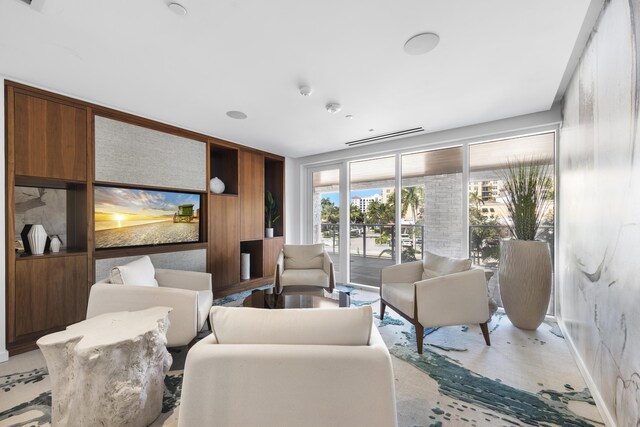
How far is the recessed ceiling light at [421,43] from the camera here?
175cm

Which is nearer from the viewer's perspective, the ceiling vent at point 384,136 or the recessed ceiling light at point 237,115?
the recessed ceiling light at point 237,115

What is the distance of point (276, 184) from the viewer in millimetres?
5246

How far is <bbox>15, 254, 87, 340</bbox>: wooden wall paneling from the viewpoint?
2350mm

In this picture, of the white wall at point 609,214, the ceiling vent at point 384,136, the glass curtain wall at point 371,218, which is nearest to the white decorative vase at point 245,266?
the glass curtain wall at point 371,218

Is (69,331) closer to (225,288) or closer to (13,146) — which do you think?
A: (13,146)

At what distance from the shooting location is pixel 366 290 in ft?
14.3

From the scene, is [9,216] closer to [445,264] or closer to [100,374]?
[100,374]

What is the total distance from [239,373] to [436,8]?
2.12 m

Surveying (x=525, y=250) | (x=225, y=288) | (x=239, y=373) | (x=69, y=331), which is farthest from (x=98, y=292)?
(x=525, y=250)

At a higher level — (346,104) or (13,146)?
(346,104)

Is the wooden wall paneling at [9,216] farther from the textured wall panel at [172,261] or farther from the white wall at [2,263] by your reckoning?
the textured wall panel at [172,261]

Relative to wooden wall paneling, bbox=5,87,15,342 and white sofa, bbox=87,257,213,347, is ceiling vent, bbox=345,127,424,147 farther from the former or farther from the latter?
wooden wall paneling, bbox=5,87,15,342

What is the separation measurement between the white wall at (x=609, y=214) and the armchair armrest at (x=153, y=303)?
8.64ft

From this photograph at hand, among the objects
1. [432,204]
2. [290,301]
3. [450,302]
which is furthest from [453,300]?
[432,204]
